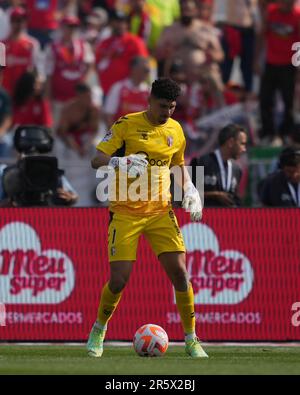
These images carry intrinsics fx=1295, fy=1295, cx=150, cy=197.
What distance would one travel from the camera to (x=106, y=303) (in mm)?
12711

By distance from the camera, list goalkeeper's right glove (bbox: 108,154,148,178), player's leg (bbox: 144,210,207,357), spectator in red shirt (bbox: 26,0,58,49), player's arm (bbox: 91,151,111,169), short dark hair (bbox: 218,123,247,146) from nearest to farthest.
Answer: goalkeeper's right glove (bbox: 108,154,148,178), player's arm (bbox: 91,151,111,169), player's leg (bbox: 144,210,207,357), short dark hair (bbox: 218,123,247,146), spectator in red shirt (bbox: 26,0,58,49)

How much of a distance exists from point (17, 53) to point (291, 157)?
22.6 feet

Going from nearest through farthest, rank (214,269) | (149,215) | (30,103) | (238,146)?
1. (149,215)
2. (214,269)
3. (238,146)
4. (30,103)

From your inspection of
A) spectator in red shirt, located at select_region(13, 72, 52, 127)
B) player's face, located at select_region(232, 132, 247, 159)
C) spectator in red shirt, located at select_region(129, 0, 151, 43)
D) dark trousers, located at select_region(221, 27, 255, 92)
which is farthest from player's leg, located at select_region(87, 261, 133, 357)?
spectator in red shirt, located at select_region(129, 0, 151, 43)

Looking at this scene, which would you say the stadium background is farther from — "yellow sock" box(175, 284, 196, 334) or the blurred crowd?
the blurred crowd

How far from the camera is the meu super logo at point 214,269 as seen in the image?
1487 centimetres

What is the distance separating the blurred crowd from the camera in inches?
775

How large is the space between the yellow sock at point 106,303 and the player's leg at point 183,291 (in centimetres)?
55

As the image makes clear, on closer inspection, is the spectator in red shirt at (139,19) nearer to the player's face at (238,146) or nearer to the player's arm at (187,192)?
the player's face at (238,146)

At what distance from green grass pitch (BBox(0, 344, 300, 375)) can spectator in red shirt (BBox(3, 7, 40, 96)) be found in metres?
7.71

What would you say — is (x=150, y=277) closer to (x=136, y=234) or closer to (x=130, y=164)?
(x=136, y=234)

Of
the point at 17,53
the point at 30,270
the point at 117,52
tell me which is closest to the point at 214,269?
the point at 30,270
